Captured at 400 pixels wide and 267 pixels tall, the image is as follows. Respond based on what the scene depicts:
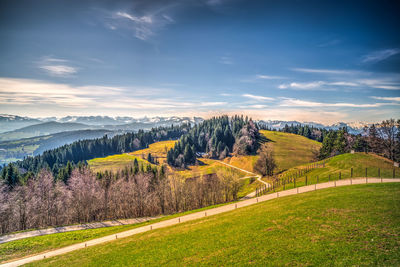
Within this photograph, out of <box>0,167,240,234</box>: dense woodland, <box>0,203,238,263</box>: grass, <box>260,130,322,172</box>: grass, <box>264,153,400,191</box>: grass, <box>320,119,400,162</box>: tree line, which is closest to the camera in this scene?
<box>0,203,238,263</box>: grass

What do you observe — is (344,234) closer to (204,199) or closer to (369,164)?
(369,164)

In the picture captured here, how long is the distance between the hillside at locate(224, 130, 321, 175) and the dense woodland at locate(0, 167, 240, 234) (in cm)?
6415

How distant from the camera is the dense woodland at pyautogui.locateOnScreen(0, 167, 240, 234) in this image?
53972mm

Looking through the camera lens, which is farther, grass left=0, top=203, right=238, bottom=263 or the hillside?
the hillside

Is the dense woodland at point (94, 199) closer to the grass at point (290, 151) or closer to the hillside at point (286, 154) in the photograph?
the grass at point (290, 151)

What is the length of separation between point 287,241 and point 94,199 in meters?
59.6

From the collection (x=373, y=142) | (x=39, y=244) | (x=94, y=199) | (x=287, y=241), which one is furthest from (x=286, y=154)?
(x=39, y=244)

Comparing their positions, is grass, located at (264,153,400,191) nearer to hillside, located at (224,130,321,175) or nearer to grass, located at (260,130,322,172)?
grass, located at (260,130,322,172)

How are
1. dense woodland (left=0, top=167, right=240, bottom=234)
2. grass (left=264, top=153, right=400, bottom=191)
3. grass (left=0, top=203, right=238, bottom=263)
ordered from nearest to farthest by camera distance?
grass (left=0, top=203, right=238, bottom=263)
grass (left=264, top=153, right=400, bottom=191)
dense woodland (left=0, top=167, right=240, bottom=234)

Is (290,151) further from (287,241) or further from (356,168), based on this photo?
(287,241)

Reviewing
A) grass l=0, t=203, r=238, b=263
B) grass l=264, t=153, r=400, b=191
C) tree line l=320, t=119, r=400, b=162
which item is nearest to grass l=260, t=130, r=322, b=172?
tree line l=320, t=119, r=400, b=162

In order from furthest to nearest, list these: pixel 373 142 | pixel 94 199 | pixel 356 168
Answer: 1. pixel 373 142
2. pixel 94 199
3. pixel 356 168

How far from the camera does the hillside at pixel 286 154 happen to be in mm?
128250

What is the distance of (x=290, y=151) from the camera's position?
151 meters
